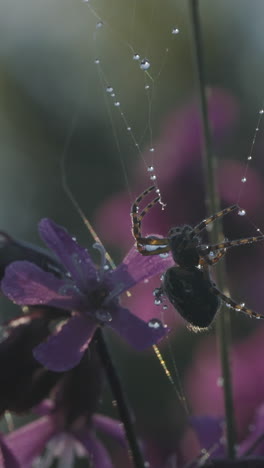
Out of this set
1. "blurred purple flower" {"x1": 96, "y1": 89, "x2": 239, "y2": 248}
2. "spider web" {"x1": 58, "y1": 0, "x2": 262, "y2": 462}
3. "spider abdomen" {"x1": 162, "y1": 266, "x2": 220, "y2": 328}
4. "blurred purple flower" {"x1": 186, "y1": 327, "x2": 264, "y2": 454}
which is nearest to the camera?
"spider abdomen" {"x1": 162, "y1": 266, "x2": 220, "y2": 328}

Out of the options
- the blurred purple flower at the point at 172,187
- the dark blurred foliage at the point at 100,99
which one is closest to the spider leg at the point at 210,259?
the blurred purple flower at the point at 172,187

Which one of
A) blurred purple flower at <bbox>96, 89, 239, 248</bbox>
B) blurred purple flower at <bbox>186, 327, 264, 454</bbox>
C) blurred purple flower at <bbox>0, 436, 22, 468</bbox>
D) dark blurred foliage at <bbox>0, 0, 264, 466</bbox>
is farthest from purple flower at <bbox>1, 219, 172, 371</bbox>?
dark blurred foliage at <bbox>0, 0, 264, 466</bbox>

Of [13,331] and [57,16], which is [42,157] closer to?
[57,16]

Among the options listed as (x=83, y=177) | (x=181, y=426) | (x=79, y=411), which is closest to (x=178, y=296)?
(x=79, y=411)

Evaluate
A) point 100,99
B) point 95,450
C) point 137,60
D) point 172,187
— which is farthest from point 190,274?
point 100,99

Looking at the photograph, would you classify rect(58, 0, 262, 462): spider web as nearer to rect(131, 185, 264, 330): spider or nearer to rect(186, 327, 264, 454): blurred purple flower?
rect(186, 327, 264, 454): blurred purple flower

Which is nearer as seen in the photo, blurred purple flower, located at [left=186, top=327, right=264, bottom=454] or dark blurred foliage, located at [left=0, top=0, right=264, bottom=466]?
blurred purple flower, located at [left=186, top=327, right=264, bottom=454]
